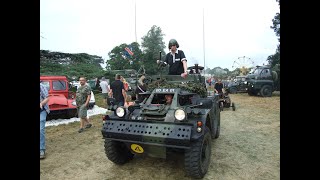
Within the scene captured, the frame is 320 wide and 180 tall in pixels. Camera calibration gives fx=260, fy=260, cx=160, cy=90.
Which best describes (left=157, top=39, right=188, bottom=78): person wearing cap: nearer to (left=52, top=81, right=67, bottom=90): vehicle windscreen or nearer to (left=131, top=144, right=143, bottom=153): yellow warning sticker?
(left=131, top=144, right=143, bottom=153): yellow warning sticker

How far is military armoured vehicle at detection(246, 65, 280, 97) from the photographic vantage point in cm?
1702

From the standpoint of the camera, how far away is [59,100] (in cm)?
903

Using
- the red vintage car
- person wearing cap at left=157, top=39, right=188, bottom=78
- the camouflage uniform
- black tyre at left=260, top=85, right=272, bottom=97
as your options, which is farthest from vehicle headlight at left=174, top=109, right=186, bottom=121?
black tyre at left=260, top=85, right=272, bottom=97

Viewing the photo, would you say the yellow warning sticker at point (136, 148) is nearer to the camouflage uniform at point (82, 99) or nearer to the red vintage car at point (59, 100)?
the camouflage uniform at point (82, 99)

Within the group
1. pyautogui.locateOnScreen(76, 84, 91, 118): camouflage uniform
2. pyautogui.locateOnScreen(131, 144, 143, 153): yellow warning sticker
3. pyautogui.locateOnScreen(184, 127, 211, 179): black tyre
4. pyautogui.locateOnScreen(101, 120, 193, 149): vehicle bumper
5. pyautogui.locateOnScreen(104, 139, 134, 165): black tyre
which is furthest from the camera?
pyautogui.locateOnScreen(76, 84, 91, 118): camouflage uniform

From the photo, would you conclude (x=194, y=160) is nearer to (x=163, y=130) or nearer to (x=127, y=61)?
(x=163, y=130)

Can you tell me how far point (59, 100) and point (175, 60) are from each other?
4.90m

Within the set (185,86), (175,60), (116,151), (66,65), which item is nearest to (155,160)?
(116,151)

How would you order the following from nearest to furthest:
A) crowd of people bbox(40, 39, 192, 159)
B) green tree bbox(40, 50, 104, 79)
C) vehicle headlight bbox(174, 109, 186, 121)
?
1. vehicle headlight bbox(174, 109, 186, 121)
2. crowd of people bbox(40, 39, 192, 159)
3. green tree bbox(40, 50, 104, 79)

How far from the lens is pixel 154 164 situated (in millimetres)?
4926

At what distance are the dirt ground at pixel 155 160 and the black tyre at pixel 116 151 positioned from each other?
0.13 metres
